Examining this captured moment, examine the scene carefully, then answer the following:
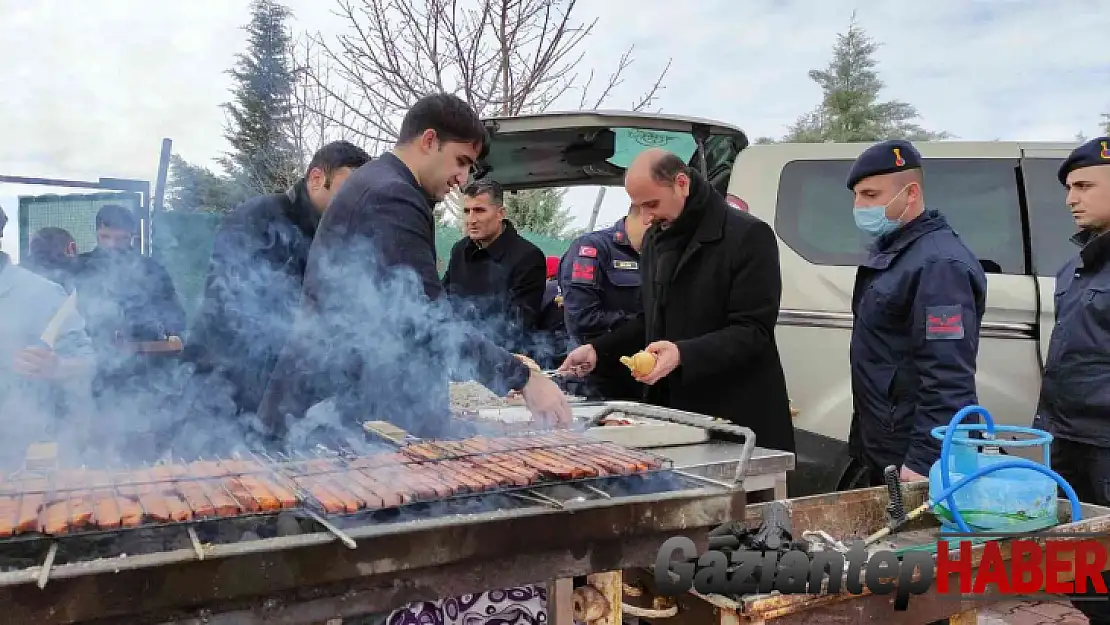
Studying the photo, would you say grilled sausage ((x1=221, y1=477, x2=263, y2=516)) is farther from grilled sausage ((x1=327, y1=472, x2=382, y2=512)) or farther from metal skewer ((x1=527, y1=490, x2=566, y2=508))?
metal skewer ((x1=527, y1=490, x2=566, y2=508))

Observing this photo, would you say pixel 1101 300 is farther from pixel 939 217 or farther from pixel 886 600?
pixel 886 600

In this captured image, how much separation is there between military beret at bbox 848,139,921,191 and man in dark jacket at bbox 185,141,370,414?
2.42 m

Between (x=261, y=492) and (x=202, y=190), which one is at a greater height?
(x=202, y=190)

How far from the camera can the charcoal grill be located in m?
1.55

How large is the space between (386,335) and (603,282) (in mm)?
2157

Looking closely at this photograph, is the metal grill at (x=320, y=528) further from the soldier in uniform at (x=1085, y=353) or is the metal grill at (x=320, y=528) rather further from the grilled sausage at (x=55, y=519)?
the soldier in uniform at (x=1085, y=353)

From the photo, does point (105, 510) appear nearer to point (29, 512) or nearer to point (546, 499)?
point (29, 512)

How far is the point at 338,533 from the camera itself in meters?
1.66

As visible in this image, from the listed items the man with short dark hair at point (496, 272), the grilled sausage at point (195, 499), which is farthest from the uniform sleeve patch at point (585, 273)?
the grilled sausage at point (195, 499)

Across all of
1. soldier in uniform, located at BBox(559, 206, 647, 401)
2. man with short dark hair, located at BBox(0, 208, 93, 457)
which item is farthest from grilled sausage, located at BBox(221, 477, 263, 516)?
soldier in uniform, located at BBox(559, 206, 647, 401)

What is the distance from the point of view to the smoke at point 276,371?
272cm

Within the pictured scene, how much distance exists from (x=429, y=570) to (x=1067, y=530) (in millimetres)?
1889

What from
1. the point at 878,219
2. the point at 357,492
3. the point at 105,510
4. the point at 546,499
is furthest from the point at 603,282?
the point at 105,510

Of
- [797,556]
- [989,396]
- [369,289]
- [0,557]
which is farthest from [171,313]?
[989,396]
